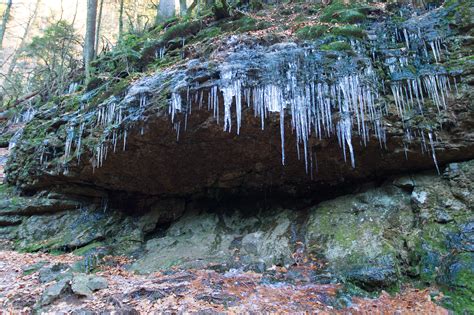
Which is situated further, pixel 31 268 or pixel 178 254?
pixel 178 254

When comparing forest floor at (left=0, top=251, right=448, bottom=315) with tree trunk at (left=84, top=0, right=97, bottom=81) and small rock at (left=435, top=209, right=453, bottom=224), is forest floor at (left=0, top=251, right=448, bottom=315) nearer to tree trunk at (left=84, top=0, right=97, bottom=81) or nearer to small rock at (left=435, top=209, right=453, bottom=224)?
small rock at (left=435, top=209, right=453, bottom=224)

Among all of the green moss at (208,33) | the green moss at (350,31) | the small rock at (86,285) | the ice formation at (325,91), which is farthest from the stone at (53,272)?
the green moss at (350,31)

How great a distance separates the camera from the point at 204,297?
198 inches

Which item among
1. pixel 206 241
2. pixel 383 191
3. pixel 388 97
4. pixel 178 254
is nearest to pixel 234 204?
pixel 206 241

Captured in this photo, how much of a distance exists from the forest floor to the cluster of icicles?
8.75 feet

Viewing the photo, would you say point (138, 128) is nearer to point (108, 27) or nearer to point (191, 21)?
point (191, 21)

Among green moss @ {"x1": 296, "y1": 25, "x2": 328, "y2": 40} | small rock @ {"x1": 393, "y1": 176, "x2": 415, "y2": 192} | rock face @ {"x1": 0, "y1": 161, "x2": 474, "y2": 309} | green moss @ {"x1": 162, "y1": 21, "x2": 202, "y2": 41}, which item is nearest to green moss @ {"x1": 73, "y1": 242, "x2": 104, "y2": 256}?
rock face @ {"x1": 0, "y1": 161, "x2": 474, "y2": 309}

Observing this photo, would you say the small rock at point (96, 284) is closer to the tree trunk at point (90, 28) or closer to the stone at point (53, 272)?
the stone at point (53, 272)

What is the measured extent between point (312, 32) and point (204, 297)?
573cm

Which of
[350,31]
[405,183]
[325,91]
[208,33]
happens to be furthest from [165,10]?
[405,183]

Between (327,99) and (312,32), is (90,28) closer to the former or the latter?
(312,32)

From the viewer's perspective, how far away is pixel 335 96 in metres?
6.11

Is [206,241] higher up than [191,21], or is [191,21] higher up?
[191,21]

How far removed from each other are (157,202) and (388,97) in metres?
6.53
